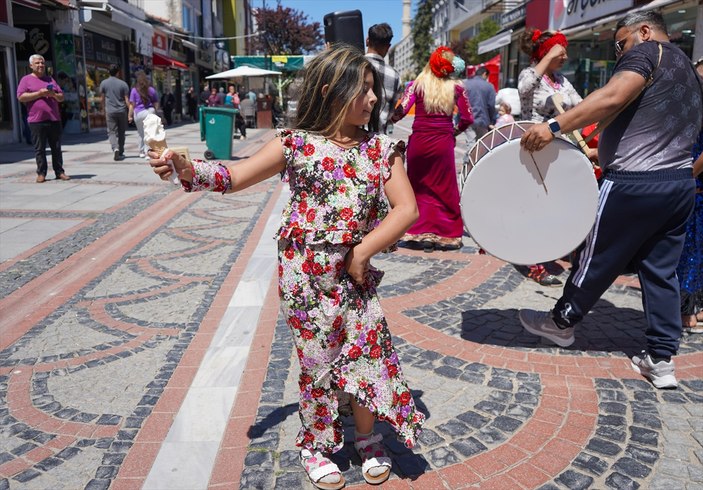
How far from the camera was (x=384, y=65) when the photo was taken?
5.57 m

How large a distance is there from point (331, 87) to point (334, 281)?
0.70 metres

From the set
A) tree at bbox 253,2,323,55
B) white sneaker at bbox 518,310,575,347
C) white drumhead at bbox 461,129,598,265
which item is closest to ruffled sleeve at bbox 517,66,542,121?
white drumhead at bbox 461,129,598,265

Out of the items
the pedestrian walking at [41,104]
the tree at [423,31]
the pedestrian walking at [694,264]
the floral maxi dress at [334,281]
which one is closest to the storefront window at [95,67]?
the pedestrian walking at [41,104]

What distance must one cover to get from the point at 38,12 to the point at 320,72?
19.3 metres

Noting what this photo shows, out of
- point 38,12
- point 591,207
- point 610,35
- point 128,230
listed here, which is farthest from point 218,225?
point 38,12

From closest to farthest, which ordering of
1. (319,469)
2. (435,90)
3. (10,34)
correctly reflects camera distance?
1. (319,469)
2. (435,90)
3. (10,34)

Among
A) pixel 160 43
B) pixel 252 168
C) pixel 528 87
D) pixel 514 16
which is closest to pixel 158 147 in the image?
pixel 252 168

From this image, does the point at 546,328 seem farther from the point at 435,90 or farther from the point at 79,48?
the point at 79,48

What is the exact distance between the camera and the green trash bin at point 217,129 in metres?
13.2

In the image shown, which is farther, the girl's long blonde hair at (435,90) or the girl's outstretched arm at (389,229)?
the girl's long blonde hair at (435,90)

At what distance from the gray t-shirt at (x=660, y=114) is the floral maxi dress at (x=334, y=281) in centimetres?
156

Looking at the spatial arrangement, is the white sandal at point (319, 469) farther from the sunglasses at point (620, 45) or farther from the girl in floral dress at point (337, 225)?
the sunglasses at point (620, 45)

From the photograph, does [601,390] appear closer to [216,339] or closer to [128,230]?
[216,339]

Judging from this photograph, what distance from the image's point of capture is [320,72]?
221 cm
